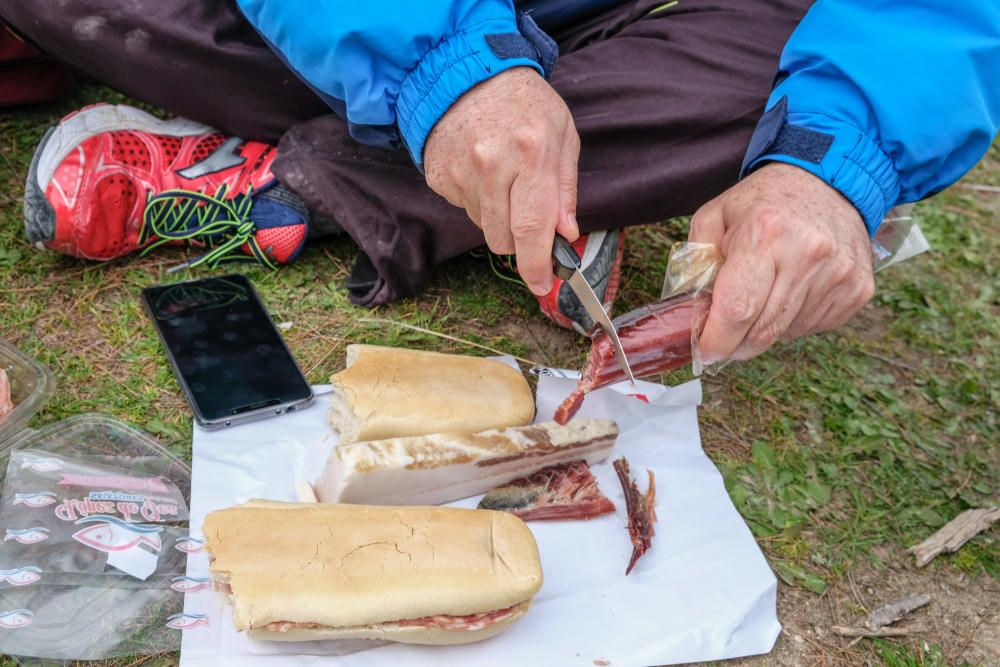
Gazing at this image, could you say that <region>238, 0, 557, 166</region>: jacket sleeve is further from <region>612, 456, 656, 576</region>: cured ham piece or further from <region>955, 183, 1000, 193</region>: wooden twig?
<region>955, 183, 1000, 193</region>: wooden twig

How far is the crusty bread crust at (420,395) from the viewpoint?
2.45 meters

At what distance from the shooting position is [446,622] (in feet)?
6.71

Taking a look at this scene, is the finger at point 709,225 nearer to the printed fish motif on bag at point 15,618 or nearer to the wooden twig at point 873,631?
the wooden twig at point 873,631

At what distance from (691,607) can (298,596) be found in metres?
1.16

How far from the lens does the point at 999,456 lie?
326cm

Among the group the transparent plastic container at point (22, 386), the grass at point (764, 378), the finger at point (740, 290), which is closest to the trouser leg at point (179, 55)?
the grass at point (764, 378)

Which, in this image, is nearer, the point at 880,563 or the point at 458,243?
the point at 880,563

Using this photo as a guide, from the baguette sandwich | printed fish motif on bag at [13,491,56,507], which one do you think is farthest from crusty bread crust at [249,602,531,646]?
printed fish motif on bag at [13,491,56,507]

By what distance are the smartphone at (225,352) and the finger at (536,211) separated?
1.04m

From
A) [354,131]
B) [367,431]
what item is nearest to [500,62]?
[354,131]

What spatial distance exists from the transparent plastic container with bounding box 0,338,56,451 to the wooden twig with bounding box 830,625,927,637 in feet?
8.33

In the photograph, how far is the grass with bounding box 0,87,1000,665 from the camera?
107 inches

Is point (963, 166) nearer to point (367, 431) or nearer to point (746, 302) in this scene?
point (746, 302)

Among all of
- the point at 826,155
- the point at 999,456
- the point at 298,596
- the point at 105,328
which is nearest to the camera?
the point at 298,596
